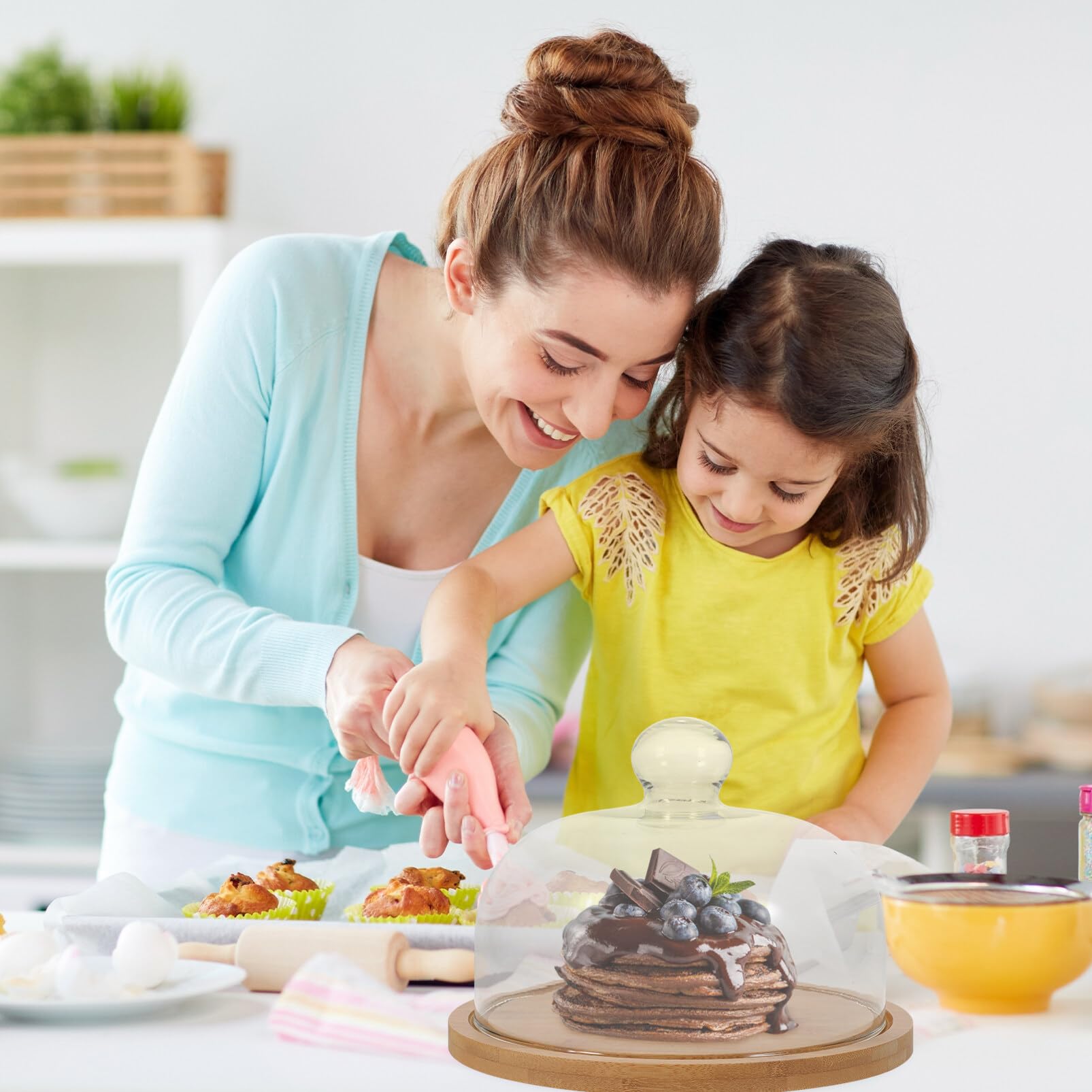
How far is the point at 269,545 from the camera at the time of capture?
1.42 m

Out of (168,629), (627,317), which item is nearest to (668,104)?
(627,317)

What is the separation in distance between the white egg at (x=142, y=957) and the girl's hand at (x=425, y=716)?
0.22 m

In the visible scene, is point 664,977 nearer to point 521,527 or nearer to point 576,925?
point 576,925

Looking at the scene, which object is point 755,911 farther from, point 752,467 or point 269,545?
point 269,545

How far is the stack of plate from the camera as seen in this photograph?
2756 mm

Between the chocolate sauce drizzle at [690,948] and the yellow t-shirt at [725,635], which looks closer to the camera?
the chocolate sauce drizzle at [690,948]

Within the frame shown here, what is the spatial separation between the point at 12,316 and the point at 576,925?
8.25 ft

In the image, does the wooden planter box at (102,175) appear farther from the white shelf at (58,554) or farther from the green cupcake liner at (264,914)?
the green cupcake liner at (264,914)

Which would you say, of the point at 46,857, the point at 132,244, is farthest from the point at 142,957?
the point at 132,244

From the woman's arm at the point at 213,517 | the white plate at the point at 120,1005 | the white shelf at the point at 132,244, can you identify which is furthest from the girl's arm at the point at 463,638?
the white shelf at the point at 132,244

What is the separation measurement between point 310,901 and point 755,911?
0.44 m

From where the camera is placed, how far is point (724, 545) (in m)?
1.47

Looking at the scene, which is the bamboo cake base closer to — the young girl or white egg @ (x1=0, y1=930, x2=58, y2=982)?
white egg @ (x1=0, y1=930, x2=58, y2=982)

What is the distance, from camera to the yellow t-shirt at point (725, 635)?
1.44 m
